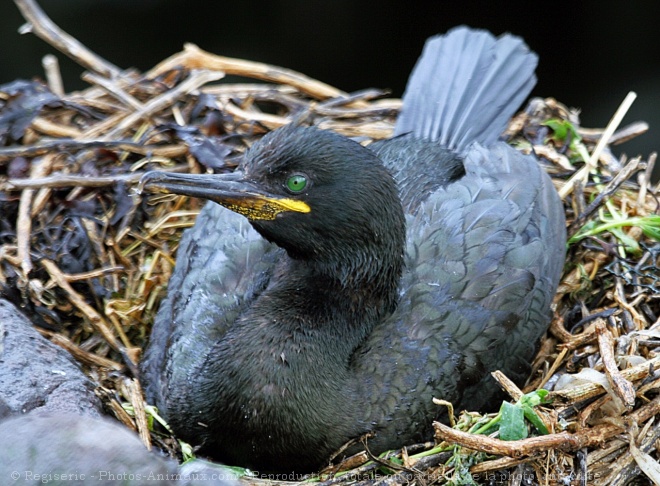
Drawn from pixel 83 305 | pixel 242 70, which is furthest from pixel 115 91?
pixel 83 305

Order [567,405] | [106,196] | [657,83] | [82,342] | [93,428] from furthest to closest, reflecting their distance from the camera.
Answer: [657,83]
[106,196]
[82,342]
[567,405]
[93,428]

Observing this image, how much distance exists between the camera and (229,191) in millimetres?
3252

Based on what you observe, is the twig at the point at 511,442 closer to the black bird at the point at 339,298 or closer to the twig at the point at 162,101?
the black bird at the point at 339,298

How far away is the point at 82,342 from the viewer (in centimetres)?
405

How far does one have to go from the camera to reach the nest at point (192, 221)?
3215mm

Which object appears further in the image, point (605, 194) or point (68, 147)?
point (68, 147)

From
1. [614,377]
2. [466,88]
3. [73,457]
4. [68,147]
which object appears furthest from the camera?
[466,88]

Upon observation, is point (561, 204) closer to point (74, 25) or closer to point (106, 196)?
point (106, 196)

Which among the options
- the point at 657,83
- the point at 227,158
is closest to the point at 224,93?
the point at 227,158

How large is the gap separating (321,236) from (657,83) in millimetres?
5195

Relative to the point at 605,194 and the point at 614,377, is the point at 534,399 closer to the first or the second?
the point at 614,377

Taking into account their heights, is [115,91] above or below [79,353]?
above

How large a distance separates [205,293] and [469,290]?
96 centimetres

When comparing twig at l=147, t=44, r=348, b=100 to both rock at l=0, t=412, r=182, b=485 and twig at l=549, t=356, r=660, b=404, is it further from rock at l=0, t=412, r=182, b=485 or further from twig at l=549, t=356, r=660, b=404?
A: rock at l=0, t=412, r=182, b=485
